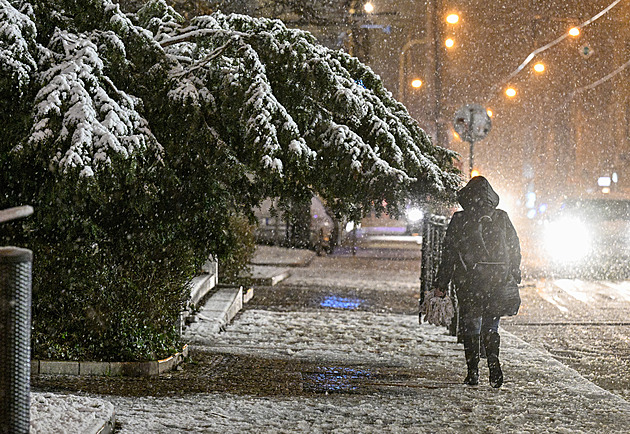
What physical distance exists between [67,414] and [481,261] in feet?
12.2

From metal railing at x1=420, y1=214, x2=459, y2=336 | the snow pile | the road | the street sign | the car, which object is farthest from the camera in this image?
the car

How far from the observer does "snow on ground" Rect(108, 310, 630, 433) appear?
5305 mm

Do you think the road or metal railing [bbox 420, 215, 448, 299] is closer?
the road

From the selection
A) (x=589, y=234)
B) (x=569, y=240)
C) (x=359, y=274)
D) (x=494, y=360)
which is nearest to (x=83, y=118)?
(x=494, y=360)

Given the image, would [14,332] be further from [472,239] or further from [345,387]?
[472,239]

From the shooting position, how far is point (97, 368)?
6.66 metres

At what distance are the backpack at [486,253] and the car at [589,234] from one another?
50.4 ft

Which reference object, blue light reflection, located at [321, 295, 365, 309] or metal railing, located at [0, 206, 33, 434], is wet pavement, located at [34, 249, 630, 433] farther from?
metal railing, located at [0, 206, 33, 434]

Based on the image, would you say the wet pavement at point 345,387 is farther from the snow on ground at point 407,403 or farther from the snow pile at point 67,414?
the snow pile at point 67,414

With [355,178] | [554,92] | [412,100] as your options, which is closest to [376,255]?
[355,178]

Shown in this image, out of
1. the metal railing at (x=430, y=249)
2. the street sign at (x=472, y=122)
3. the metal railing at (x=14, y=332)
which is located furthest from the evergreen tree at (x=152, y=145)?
the street sign at (x=472, y=122)

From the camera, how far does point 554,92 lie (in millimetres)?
70625

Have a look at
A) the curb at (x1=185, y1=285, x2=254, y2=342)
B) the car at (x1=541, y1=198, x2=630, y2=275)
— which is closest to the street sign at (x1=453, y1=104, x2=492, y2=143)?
the curb at (x1=185, y1=285, x2=254, y2=342)

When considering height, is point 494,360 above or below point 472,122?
below
